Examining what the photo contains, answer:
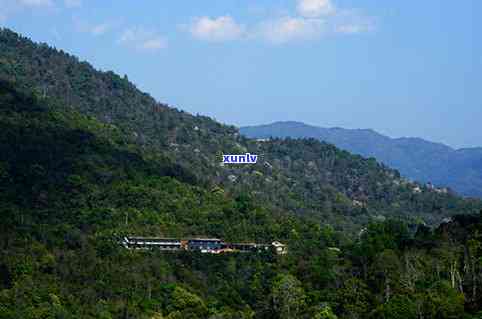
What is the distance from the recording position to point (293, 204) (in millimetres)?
88500

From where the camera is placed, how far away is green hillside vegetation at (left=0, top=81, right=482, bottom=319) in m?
45.3

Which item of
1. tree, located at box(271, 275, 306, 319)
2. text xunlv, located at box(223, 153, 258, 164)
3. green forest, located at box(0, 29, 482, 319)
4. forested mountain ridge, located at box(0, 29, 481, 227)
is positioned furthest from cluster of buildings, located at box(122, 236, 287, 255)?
text xunlv, located at box(223, 153, 258, 164)

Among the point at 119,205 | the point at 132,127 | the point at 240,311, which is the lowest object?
the point at 240,311

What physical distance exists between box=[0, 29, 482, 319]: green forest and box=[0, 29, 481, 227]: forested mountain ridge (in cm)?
32

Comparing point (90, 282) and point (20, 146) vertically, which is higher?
point (20, 146)

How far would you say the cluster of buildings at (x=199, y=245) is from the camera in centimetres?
6022

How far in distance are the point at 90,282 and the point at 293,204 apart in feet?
130

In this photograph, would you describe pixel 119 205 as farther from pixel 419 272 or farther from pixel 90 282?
pixel 419 272

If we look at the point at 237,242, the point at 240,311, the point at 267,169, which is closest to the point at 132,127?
the point at 267,169

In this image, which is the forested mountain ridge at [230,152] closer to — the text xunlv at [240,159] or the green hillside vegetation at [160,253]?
the text xunlv at [240,159]

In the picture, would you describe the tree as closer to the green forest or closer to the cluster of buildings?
the green forest

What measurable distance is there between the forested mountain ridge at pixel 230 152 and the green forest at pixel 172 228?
321 millimetres

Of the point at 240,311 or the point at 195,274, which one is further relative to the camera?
the point at 195,274

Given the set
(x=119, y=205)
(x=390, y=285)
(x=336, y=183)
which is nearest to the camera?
(x=390, y=285)
